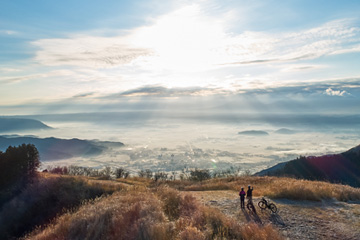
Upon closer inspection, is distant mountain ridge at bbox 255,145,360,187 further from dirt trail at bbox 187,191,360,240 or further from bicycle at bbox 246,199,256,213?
bicycle at bbox 246,199,256,213

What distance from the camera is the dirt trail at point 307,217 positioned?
10625 millimetres

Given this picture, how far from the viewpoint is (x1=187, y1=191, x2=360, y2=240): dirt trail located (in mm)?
10625

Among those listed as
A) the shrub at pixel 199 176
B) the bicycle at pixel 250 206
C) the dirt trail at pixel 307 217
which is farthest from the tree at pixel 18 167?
the shrub at pixel 199 176

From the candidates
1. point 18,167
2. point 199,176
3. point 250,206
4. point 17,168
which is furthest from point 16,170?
point 199,176

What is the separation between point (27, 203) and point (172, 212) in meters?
13.2

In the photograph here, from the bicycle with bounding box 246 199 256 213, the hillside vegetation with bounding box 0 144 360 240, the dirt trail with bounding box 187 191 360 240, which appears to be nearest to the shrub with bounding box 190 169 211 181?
the hillside vegetation with bounding box 0 144 360 240

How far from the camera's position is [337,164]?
93.4m

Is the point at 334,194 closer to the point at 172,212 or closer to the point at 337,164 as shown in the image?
the point at 172,212

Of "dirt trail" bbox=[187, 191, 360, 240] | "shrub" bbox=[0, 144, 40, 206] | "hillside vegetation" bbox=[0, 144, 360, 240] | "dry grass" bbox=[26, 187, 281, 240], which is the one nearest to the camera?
"dry grass" bbox=[26, 187, 281, 240]

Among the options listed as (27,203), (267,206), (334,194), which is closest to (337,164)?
(334,194)

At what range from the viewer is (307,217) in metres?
12.6

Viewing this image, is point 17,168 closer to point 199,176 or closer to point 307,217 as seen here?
point 307,217

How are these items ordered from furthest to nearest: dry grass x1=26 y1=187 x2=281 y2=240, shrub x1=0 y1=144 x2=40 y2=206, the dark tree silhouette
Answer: the dark tree silhouette → shrub x1=0 y1=144 x2=40 y2=206 → dry grass x1=26 y1=187 x2=281 y2=240

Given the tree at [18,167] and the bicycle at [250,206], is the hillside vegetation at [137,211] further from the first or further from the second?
the bicycle at [250,206]
